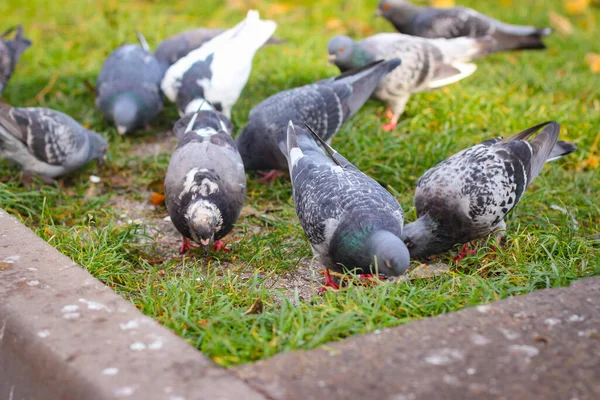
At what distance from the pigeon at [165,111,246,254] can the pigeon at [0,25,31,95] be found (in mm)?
2808

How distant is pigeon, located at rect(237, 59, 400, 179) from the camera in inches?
196

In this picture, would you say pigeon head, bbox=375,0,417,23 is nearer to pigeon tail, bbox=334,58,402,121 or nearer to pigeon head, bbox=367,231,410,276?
pigeon tail, bbox=334,58,402,121

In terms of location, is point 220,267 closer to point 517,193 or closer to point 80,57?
point 517,193

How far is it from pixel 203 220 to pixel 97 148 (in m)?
1.80

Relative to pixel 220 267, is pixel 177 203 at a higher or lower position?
higher

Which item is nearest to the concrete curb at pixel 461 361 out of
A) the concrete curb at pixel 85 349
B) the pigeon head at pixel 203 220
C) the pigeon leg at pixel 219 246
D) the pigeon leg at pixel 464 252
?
the concrete curb at pixel 85 349

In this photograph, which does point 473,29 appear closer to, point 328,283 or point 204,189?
point 204,189

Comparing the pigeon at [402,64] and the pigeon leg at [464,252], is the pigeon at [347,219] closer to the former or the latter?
the pigeon leg at [464,252]

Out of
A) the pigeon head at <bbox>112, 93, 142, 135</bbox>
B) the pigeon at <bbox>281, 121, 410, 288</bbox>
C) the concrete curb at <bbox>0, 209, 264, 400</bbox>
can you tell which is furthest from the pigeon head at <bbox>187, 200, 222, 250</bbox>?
the pigeon head at <bbox>112, 93, 142, 135</bbox>

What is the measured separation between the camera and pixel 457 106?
5922mm

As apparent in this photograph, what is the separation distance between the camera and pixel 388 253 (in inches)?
126

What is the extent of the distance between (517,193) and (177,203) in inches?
76.5

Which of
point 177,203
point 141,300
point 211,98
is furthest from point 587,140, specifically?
point 141,300

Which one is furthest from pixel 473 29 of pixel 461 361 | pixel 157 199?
pixel 461 361
